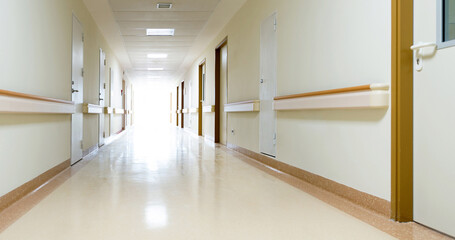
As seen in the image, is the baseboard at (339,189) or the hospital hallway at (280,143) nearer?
the hospital hallway at (280,143)

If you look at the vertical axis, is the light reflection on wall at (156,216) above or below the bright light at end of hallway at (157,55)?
below

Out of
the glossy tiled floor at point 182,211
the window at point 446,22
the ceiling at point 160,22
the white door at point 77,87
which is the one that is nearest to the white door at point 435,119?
the window at point 446,22

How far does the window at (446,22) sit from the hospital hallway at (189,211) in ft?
4.18

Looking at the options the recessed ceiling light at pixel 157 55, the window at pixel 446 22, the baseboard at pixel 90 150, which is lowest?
the baseboard at pixel 90 150

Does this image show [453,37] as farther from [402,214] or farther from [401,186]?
[402,214]

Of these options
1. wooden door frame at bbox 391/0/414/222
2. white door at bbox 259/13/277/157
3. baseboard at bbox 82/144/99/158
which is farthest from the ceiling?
wooden door frame at bbox 391/0/414/222

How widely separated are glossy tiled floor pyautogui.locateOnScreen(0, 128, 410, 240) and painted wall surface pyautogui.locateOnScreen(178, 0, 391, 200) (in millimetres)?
426

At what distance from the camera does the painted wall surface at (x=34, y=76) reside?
116 inches

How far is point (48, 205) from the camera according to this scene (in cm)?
291

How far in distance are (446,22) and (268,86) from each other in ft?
10.6

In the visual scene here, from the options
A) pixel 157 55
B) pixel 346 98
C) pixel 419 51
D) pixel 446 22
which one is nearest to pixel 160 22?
pixel 157 55

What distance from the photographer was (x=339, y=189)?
10.7ft

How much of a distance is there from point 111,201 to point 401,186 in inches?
94.5

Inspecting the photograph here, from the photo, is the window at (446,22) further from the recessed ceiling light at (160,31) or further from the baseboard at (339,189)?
the recessed ceiling light at (160,31)
